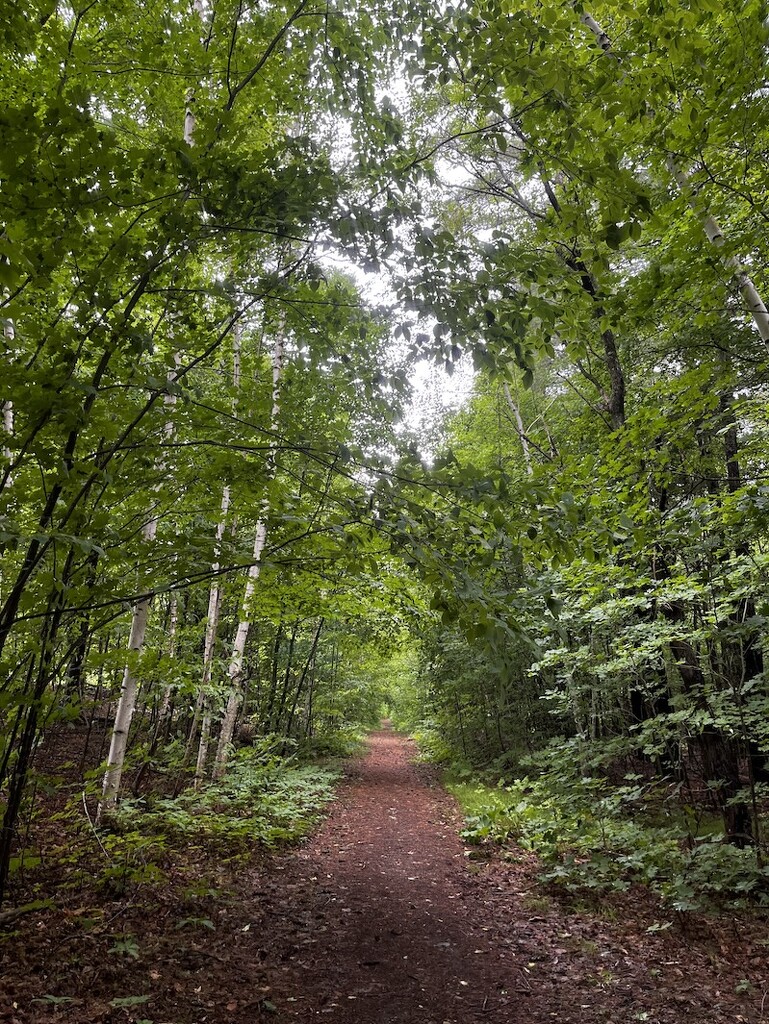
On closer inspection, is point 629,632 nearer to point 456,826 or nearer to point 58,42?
point 456,826

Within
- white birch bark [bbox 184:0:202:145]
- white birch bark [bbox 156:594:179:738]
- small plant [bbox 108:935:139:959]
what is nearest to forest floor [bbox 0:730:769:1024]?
small plant [bbox 108:935:139:959]

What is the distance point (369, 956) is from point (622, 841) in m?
3.76

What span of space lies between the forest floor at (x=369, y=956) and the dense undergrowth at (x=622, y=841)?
27cm

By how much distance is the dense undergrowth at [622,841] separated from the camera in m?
5.59

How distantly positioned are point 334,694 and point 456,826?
9.63 m

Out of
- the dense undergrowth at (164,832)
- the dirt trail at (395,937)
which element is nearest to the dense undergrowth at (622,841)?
the dirt trail at (395,937)

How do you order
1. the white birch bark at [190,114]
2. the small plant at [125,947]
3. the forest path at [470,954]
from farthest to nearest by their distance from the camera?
the white birch bark at [190,114], the small plant at [125,947], the forest path at [470,954]

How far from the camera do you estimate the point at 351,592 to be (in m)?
7.73

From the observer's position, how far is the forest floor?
382 cm

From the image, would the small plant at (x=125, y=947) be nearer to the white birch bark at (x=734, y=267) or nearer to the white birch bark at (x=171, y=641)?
the white birch bark at (x=171, y=641)

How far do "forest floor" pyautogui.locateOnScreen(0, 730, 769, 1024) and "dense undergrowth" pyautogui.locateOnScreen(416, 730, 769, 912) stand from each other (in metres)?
0.27

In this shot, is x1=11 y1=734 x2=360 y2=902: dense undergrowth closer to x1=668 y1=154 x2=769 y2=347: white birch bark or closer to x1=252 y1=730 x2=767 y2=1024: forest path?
x1=252 y1=730 x2=767 y2=1024: forest path

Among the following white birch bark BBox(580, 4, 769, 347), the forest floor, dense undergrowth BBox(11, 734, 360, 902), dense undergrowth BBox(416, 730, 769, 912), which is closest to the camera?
the forest floor

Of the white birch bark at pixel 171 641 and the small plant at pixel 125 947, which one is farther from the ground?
the white birch bark at pixel 171 641
